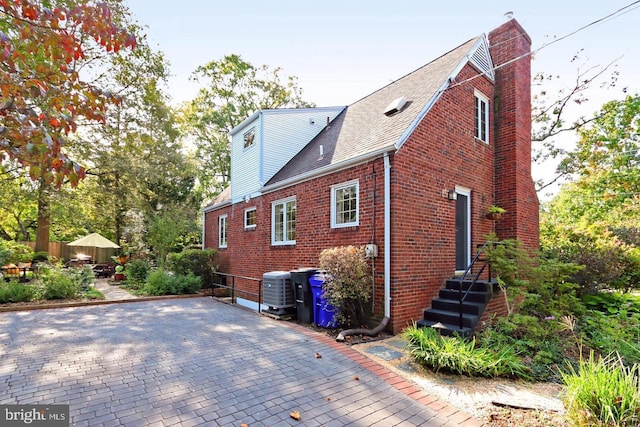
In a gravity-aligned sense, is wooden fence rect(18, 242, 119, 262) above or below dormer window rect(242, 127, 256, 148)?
below

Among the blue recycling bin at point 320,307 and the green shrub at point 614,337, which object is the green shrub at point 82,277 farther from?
the green shrub at point 614,337

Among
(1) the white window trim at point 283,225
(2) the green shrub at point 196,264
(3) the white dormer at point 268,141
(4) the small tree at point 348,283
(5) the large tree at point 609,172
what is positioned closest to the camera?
(4) the small tree at point 348,283

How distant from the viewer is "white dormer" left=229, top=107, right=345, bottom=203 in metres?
11.6

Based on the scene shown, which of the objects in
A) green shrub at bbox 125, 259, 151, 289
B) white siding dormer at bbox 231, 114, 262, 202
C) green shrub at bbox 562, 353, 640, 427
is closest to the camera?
green shrub at bbox 562, 353, 640, 427

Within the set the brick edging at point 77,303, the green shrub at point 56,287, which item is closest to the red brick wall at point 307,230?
the brick edging at point 77,303

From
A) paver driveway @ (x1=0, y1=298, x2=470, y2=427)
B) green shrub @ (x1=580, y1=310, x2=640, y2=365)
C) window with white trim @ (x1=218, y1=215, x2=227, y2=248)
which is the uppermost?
window with white trim @ (x1=218, y1=215, x2=227, y2=248)

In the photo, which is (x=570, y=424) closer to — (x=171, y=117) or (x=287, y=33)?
(x=287, y=33)

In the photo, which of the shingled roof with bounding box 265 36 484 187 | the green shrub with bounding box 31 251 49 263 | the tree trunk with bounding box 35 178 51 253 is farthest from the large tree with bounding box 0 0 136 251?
the tree trunk with bounding box 35 178 51 253

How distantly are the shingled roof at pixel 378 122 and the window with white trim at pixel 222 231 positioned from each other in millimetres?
4053

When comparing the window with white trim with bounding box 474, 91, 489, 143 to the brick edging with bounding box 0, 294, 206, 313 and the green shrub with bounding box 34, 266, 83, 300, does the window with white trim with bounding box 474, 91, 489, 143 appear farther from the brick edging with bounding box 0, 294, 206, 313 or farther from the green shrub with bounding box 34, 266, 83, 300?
the green shrub with bounding box 34, 266, 83, 300

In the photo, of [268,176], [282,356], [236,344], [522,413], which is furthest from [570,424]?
[268,176]

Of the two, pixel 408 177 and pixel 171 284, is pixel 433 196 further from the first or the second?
pixel 171 284

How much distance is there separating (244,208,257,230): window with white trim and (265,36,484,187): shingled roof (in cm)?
144

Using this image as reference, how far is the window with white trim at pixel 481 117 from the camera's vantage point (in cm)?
916
